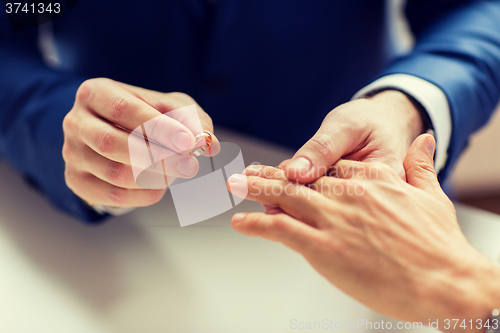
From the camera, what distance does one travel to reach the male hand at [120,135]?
0.26 meters

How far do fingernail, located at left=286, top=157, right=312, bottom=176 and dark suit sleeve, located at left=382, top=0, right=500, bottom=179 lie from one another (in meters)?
0.18

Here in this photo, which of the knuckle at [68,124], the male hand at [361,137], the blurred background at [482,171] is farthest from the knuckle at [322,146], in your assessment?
the blurred background at [482,171]

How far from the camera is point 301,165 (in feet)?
0.81

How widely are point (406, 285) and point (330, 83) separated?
307 millimetres

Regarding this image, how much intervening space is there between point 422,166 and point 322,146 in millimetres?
75

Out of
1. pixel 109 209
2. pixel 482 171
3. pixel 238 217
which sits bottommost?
pixel 482 171

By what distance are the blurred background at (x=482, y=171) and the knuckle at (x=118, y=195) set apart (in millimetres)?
738

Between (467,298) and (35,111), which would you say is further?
(35,111)

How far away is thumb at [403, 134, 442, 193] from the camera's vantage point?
0.24 meters

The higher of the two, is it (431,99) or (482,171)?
(431,99)

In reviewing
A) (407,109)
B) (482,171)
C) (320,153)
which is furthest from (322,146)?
(482,171)

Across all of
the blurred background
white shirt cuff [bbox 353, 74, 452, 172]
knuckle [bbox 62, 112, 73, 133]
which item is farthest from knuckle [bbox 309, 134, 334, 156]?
the blurred background

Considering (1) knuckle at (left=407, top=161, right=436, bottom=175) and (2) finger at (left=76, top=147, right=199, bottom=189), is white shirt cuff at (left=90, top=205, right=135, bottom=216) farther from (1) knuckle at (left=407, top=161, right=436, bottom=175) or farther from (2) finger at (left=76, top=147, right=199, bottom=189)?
(1) knuckle at (left=407, top=161, right=436, bottom=175)

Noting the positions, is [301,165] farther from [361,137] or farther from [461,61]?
[461,61]
